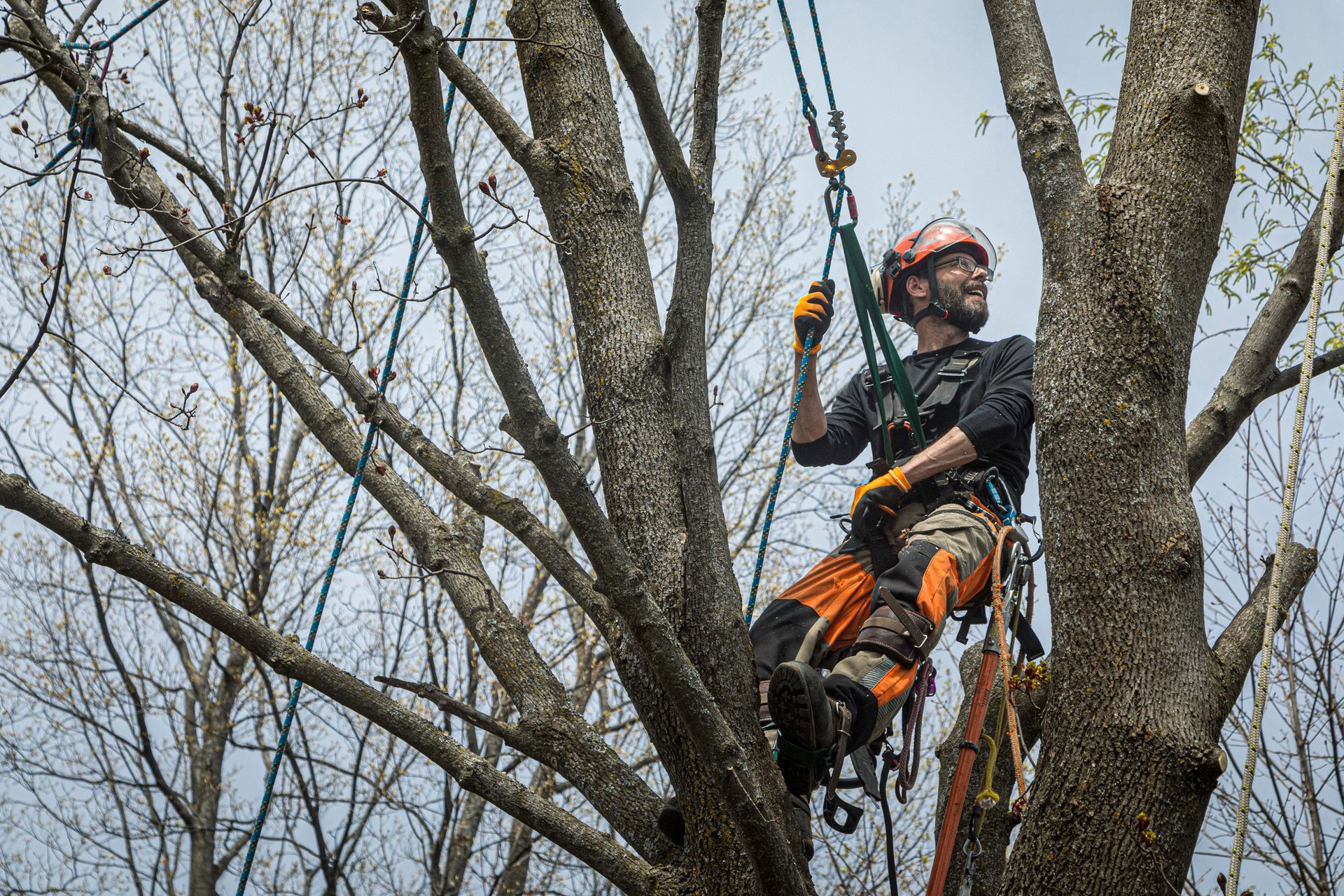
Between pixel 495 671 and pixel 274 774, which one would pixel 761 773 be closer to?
pixel 495 671

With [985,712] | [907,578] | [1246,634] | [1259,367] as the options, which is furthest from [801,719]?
[1259,367]

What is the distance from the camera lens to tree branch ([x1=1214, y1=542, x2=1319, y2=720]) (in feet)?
7.58

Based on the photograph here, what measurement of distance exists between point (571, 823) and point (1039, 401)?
1.35 m

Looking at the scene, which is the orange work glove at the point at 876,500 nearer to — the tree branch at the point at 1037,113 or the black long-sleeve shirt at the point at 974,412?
the black long-sleeve shirt at the point at 974,412

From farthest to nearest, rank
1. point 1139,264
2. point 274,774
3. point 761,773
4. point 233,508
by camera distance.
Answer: point 233,508
point 274,774
point 1139,264
point 761,773

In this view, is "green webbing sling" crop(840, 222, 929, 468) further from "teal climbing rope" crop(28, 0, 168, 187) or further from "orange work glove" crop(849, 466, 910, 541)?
"teal climbing rope" crop(28, 0, 168, 187)

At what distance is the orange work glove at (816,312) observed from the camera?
130 inches

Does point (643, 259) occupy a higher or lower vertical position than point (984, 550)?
higher

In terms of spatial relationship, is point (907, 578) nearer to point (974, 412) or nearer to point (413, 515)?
point (974, 412)

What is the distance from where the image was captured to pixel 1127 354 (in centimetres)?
237

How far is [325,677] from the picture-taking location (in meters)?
2.31

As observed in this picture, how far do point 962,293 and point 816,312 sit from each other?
713mm

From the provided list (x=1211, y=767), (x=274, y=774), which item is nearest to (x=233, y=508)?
(x=274, y=774)

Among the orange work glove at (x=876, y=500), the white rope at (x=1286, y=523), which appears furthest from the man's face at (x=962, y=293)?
the white rope at (x=1286, y=523)
